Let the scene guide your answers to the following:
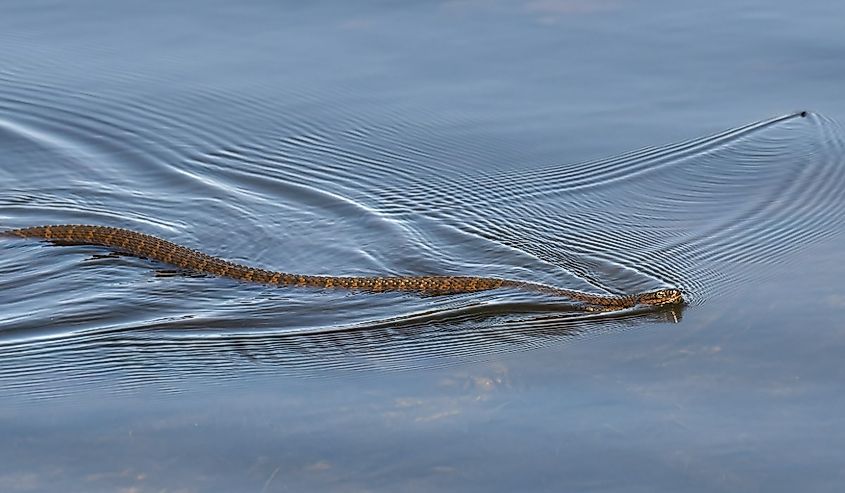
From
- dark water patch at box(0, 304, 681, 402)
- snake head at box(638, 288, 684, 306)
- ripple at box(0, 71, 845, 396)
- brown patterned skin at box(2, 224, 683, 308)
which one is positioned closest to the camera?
dark water patch at box(0, 304, 681, 402)

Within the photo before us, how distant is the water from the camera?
8.34 meters

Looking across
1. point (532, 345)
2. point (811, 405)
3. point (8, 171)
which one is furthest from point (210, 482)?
point (8, 171)

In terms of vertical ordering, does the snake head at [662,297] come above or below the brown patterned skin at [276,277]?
above

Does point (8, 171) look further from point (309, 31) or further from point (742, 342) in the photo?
point (742, 342)

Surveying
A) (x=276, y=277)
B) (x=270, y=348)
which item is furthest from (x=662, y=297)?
(x=276, y=277)

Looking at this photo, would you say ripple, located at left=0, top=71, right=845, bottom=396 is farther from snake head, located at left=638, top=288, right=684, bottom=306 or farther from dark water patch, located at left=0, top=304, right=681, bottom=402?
snake head, located at left=638, top=288, right=684, bottom=306

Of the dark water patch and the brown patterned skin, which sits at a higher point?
the brown patterned skin

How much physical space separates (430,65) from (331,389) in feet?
22.4

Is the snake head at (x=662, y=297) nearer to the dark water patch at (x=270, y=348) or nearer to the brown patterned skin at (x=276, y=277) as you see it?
the brown patterned skin at (x=276, y=277)

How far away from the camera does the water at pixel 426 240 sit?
8336mm

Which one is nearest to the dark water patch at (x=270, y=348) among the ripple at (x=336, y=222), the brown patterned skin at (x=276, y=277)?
the ripple at (x=336, y=222)

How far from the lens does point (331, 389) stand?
920 cm

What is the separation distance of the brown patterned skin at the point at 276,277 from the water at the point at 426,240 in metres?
0.17

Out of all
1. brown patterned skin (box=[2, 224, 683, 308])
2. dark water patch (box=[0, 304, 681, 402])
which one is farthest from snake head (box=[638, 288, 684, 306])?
dark water patch (box=[0, 304, 681, 402])
